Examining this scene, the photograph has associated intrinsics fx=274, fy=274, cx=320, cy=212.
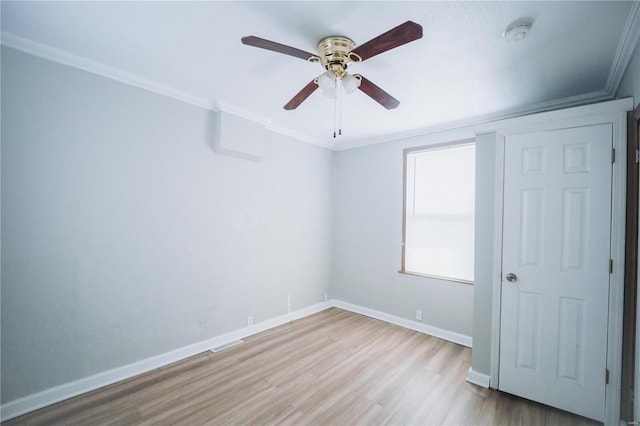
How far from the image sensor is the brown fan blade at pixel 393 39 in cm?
137

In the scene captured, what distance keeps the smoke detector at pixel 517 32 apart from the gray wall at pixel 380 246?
5.53 feet

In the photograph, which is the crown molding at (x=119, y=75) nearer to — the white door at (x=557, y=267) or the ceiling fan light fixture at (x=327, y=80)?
the ceiling fan light fixture at (x=327, y=80)

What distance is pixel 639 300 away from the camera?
5.51ft

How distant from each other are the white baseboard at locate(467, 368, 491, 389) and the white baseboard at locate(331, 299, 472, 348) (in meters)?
0.79

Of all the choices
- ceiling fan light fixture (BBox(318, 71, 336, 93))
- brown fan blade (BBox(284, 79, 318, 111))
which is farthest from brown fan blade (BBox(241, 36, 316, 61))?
brown fan blade (BBox(284, 79, 318, 111))

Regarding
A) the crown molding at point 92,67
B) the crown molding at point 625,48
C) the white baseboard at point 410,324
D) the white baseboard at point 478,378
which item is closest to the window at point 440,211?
the white baseboard at point 410,324

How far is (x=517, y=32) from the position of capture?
172cm

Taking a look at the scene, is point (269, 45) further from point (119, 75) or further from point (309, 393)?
point (309, 393)

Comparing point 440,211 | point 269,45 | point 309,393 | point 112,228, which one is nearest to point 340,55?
point 269,45

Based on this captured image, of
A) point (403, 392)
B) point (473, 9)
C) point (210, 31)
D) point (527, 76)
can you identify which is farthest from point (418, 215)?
point (210, 31)

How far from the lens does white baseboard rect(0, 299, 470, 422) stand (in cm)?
205

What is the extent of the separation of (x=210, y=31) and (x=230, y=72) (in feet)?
1.76

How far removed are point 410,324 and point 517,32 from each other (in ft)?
11.0

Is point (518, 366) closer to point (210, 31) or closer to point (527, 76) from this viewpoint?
point (527, 76)
